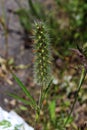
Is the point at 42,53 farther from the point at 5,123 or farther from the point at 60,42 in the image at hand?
the point at 60,42

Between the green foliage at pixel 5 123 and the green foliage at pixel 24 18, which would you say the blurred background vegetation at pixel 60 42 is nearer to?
the green foliage at pixel 24 18

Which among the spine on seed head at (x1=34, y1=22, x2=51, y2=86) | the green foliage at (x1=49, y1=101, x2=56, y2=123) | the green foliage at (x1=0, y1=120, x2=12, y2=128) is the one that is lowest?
the green foliage at (x1=49, y1=101, x2=56, y2=123)

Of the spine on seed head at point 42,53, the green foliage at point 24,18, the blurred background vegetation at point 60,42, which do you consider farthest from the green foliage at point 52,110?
the green foliage at point 24,18

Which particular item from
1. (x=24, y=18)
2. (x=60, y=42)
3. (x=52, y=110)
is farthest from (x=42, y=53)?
(x=24, y=18)

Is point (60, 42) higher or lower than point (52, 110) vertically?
higher

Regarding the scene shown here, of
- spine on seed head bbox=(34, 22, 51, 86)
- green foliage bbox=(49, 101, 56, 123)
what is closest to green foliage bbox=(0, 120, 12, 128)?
spine on seed head bbox=(34, 22, 51, 86)

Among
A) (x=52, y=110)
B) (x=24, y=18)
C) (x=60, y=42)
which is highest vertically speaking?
(x=24, y=18)

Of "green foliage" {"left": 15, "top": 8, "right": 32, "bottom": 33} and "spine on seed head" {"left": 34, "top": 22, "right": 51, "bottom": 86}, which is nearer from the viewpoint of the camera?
"spine on seed head" {"left": 34, "top": 22, "right": 51, "bottom": 86}

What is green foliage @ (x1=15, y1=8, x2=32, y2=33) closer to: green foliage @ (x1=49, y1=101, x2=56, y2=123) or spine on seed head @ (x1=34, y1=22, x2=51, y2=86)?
green foliage @ (x1=49, y1=101, x2=56, y2=123)
